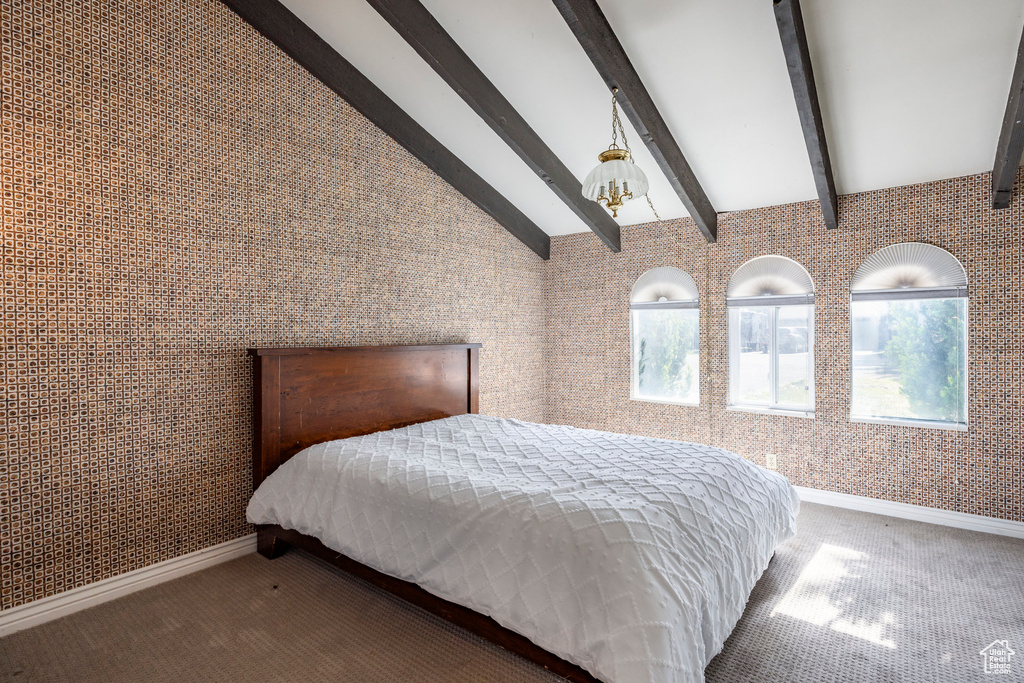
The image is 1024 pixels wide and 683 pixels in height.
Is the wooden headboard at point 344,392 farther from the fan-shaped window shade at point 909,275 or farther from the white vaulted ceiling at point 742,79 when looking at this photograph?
the fan-shaped window shade at point 909,275

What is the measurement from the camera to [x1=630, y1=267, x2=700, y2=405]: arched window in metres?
4.86

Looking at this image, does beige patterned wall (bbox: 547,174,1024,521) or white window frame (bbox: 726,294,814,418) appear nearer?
beige patterned wall (bbox: 547,174,1024,521)

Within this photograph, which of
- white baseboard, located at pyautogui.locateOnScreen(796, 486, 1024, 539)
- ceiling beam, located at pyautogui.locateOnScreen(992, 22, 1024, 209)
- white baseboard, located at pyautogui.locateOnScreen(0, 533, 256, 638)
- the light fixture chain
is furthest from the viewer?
white baseboard, located at pyautogui.locateOnScreen(796, 486, 1024, 539)

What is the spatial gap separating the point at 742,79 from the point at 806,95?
0.39 metres

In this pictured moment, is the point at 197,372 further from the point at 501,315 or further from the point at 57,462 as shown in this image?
the point at 501,315

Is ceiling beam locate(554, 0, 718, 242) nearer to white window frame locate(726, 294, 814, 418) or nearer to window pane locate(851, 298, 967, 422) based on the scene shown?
white window frame locate(726, 294, 814, 418)

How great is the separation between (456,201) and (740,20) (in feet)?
8.28

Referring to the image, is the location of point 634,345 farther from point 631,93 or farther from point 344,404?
point 344,404

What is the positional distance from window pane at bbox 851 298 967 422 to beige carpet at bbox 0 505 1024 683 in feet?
3.83

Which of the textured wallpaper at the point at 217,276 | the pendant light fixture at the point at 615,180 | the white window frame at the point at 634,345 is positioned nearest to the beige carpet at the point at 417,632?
the textured wallpaper at the point at 217,276

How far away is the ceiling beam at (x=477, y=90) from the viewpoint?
2.91m

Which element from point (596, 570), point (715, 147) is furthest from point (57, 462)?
point (715, 147)

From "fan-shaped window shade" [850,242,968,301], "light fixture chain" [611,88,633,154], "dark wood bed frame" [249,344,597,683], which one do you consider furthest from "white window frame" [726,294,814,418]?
"dark wood bed frame" [249,344,597,683]

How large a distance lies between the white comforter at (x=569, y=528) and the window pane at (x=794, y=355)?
5.46 ft
